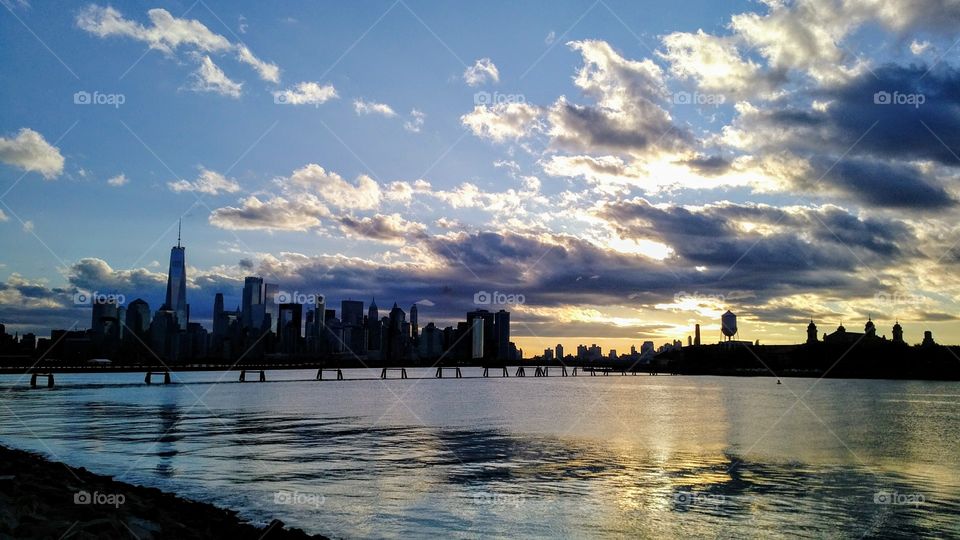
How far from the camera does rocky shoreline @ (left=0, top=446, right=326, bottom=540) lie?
15328mm

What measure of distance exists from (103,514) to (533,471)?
2006 cm

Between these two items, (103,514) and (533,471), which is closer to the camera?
(103,514)

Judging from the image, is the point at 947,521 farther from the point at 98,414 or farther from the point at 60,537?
the point at 98,414

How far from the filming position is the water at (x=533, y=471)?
22.7 metres

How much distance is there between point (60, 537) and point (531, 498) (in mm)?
16286

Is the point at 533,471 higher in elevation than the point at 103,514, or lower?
lower

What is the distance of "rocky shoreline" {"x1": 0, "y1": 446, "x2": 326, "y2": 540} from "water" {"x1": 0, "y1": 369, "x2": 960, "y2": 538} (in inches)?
80.5

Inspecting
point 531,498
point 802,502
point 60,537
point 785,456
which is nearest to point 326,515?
point 531,498

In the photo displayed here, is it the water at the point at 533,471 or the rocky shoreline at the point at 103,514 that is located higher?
the rocky shoreline at the point at 103,514

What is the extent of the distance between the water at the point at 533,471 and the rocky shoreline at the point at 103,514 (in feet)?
6.71

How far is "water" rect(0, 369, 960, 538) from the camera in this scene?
22672mm

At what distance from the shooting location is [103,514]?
55.9ft

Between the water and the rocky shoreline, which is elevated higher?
the rocky shoreline

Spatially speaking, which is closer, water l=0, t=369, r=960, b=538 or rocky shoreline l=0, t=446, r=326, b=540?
rocky shoreline l=0, t=446, r=326, b=540
